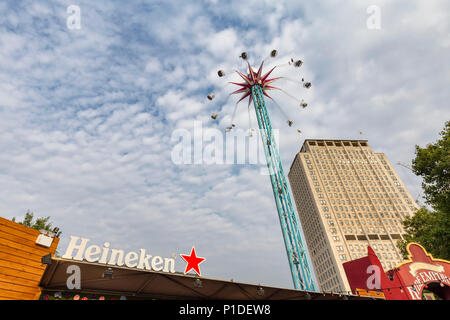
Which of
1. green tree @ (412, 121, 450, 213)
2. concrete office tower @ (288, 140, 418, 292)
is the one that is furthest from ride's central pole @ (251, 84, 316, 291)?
concrete office tower @ (288, 140, 418, 292)

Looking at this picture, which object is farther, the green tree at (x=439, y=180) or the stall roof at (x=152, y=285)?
the green tree at (x=439, y=180)

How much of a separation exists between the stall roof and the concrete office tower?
70.6 meters

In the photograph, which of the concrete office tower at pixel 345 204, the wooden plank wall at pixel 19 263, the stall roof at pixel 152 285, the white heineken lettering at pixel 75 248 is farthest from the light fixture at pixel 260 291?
the concrete office tower at pixel 345 204

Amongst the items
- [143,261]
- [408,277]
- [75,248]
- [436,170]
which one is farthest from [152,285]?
[436,170]

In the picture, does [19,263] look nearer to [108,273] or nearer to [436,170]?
[108,273]

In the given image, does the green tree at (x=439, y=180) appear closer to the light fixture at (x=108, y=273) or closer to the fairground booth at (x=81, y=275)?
the fairground booth at (x=81, y=275)

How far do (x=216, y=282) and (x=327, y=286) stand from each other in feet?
275

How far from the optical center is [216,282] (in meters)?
11.2

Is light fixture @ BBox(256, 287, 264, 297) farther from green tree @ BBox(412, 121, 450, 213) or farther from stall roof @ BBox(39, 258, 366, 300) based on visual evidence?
green tree @ BBox(412, 121, 450, 213)

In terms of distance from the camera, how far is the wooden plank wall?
848 centimetres

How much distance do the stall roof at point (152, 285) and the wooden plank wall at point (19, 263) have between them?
47 cm

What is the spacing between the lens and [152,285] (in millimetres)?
11422

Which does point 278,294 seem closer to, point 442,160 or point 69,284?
point 69,284

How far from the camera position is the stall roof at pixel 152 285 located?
9469 millimetres
